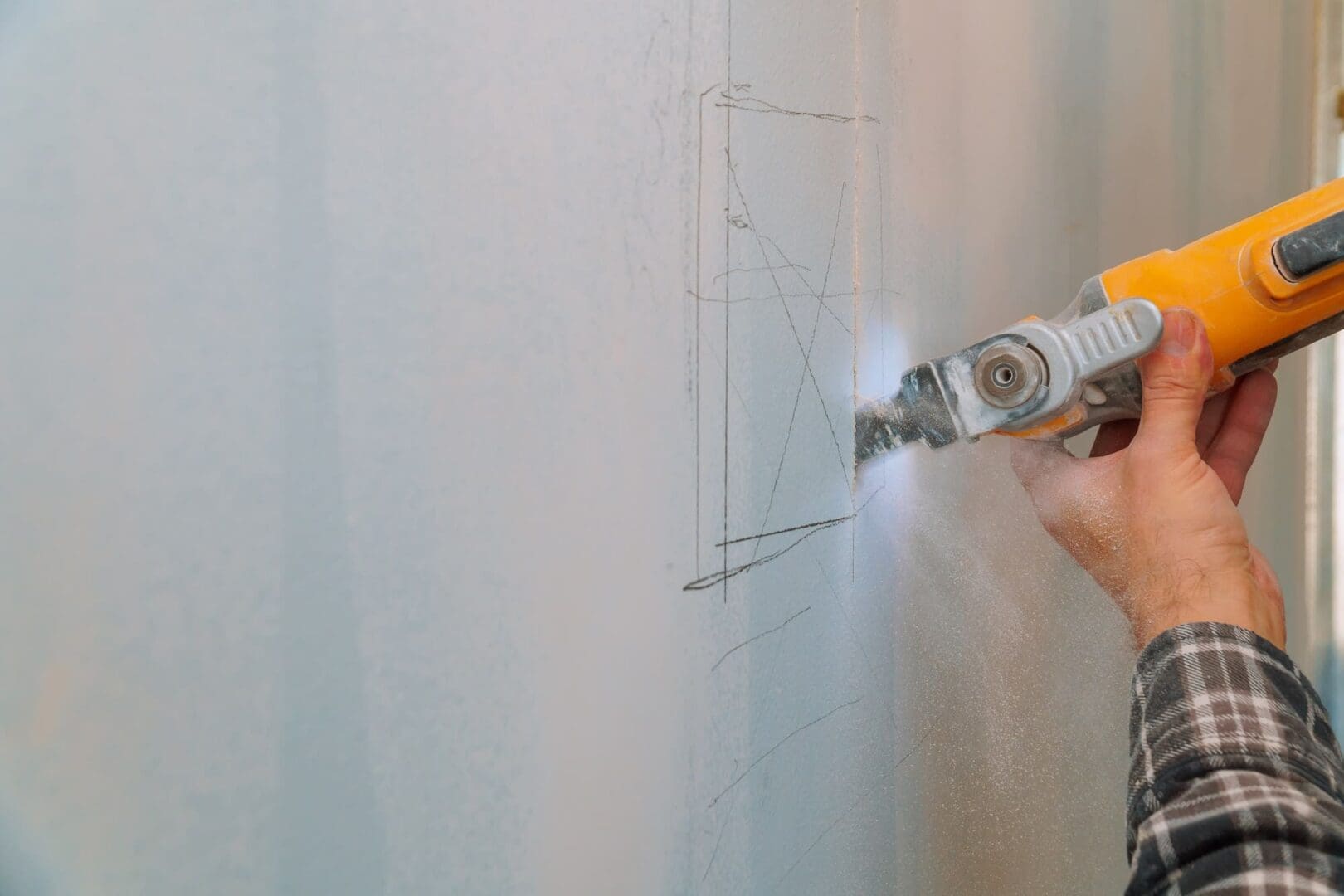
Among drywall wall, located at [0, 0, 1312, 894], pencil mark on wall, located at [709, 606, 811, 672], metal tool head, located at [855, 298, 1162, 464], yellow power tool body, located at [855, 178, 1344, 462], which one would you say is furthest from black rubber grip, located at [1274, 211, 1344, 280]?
pencil mark on wall, located at [709, 606, 811, 672]

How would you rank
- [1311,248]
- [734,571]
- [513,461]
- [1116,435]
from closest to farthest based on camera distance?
[513,461] < [734,571] < [1311,248] < [1116,435]

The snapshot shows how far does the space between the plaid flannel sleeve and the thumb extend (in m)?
0.16

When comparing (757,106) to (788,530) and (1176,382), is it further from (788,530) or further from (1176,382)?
(1176,382)

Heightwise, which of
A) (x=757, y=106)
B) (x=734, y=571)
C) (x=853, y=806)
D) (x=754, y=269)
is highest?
(x=757, y=106)

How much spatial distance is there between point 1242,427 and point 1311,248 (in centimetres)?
22

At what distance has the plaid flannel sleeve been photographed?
49 centimetres

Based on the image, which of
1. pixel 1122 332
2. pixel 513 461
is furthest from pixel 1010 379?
pixel 513 461

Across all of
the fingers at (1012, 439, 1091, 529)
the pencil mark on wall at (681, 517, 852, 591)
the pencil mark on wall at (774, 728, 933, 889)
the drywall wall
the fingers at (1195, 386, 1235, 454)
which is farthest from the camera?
the fingers at (1195, 386, 1235, 454)

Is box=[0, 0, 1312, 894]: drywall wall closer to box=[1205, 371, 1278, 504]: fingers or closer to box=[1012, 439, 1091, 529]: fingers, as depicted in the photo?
box=[1012, 439, 1091, 529]: fingers

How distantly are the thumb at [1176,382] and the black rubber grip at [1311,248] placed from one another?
79 mm

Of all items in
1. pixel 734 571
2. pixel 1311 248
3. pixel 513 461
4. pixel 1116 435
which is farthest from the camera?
pixel 1116 435

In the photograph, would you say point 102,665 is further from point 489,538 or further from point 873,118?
point 873,118

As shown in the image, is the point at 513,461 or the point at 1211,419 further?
the point at 1211,419

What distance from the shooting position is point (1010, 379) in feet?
2.53
